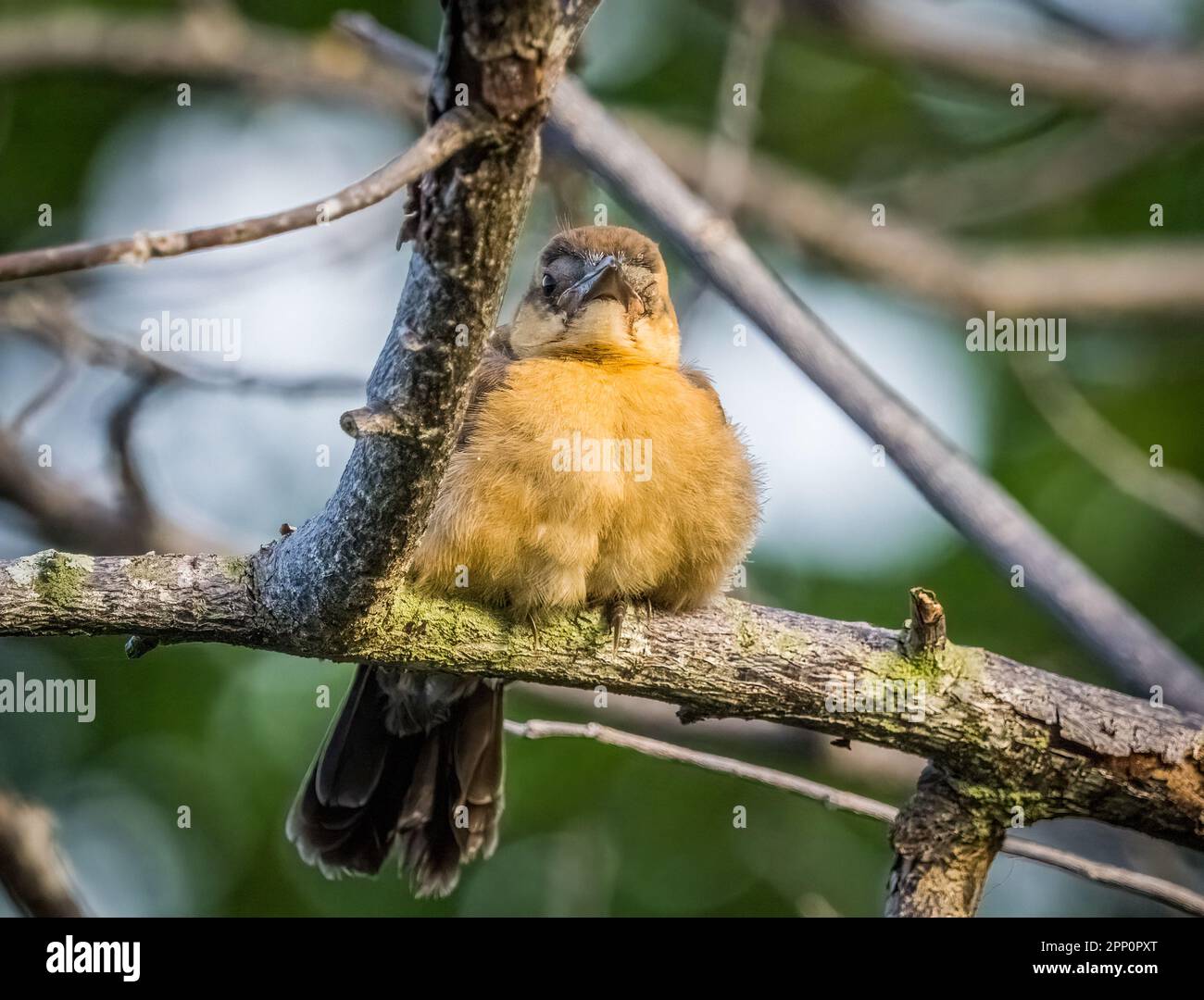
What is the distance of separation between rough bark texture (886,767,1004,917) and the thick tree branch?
6 cm

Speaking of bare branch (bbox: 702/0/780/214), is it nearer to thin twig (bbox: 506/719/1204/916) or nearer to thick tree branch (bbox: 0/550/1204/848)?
thick tree branch (bbox: 0/550/1204/848)

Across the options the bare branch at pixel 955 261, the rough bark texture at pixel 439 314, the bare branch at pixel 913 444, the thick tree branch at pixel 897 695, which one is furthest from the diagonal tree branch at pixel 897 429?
the bare branch at pixel 955 261

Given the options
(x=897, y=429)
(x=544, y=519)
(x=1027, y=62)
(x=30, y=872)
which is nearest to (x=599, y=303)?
(x=544, y=519)

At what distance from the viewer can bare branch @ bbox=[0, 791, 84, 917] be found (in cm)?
451

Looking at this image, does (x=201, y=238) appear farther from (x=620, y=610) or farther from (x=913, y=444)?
(x=913, y=444)

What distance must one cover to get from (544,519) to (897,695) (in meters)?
1.12

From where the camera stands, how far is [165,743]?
20.7ft

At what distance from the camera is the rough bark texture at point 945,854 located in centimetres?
385

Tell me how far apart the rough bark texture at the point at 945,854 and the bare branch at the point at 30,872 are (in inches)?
108

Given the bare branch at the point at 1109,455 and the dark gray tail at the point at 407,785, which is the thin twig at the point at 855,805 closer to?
the dark gray tail at the point at 407,785

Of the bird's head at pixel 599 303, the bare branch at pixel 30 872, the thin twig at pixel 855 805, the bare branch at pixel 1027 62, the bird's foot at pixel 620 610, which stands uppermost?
the bare branch at pixel 1027 62
